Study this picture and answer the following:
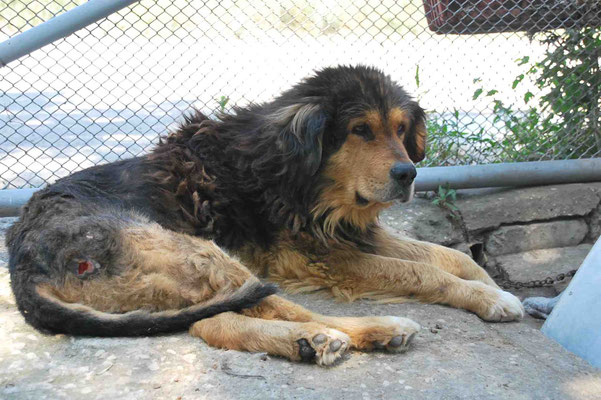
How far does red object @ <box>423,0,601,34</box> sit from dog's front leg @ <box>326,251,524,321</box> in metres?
2.82

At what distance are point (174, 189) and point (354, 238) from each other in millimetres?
→ 1357

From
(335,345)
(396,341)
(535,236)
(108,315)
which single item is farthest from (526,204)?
(108,315)

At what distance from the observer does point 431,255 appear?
16.6ft

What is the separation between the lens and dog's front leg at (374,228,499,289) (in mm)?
4965

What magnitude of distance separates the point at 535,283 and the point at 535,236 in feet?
3.08

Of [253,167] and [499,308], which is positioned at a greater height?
[253,167]

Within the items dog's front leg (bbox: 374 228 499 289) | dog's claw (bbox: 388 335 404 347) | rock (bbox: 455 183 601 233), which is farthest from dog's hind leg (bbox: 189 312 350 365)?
rock (bbox: 455 183 601 233)

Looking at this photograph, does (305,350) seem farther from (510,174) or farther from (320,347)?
(510,174)

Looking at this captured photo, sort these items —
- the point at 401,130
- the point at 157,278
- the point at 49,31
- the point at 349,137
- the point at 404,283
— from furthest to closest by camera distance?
the point at 401,130 < the point at 404,283 < the point at 349,137 < the point at 49,31 < the point at 157,278

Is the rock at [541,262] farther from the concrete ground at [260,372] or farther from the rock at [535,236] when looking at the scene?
the concrete ground at [260,372]

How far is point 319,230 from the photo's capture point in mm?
4688

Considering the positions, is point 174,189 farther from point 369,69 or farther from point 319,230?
point 369,69

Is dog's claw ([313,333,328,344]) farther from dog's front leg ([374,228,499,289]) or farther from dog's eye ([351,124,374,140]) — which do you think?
dog's front leg ([374,228,499,289])

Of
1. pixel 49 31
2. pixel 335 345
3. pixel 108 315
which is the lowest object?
pixel 335 345
